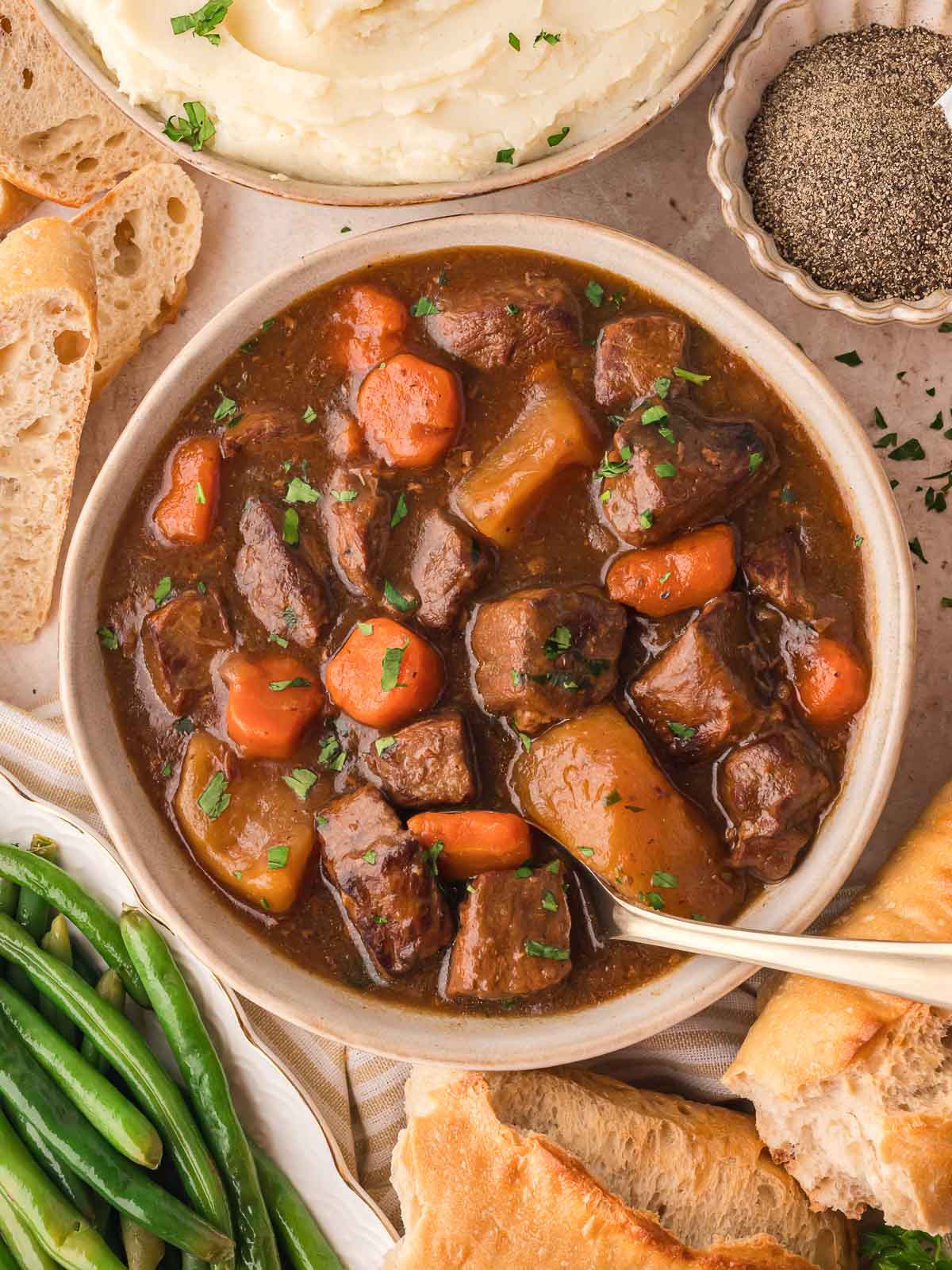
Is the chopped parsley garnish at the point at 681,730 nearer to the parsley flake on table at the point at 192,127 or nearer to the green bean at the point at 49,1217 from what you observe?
the parsley flake on table at the point at 192,127

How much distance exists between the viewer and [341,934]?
421cm

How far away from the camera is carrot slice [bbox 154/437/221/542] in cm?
416

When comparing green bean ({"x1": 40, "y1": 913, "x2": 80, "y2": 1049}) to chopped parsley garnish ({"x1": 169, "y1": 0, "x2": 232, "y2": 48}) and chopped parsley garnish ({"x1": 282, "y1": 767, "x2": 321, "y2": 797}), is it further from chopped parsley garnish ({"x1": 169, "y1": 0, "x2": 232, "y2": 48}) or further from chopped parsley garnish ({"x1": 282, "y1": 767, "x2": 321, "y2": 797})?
chopped parsley garnish ({"x1": 169, "y1": 0, "x2": 232, "y2": 48})

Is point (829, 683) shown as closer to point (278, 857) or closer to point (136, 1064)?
point (278, 857)

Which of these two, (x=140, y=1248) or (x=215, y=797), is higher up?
(x=215, y=797)

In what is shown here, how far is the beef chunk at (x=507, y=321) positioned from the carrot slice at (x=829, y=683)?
128 cm

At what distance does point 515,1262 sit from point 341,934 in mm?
1181

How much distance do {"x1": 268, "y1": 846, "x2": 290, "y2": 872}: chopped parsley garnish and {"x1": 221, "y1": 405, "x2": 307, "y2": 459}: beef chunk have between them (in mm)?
1295

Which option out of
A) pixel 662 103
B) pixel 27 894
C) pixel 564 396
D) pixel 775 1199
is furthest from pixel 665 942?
pixel 662 103

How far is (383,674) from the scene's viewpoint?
4043 mm

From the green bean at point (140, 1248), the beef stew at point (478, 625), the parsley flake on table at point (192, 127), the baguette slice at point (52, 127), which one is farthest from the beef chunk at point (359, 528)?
the green bean at point (140, 1248)

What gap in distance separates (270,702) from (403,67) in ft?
6.65

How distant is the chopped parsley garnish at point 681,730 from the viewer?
4.07 meters

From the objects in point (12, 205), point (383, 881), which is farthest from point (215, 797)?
point (12, 205)
